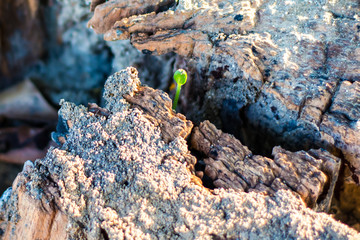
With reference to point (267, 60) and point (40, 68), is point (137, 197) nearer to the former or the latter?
point (267, 60)

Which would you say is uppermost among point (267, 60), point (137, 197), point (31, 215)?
point (267, 60)

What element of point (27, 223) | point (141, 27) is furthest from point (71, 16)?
point (27, 223)

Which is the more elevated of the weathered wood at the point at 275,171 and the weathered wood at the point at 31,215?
the weathered wood at the point at 275,171

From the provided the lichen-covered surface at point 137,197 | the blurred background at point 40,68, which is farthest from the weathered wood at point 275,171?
the blurred background at point 40,68

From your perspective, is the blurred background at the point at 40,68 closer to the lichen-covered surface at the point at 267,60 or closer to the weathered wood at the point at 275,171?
the lichen-covered surface at the point at 267,60

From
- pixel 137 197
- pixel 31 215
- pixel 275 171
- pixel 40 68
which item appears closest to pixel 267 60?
pixel 275 171
